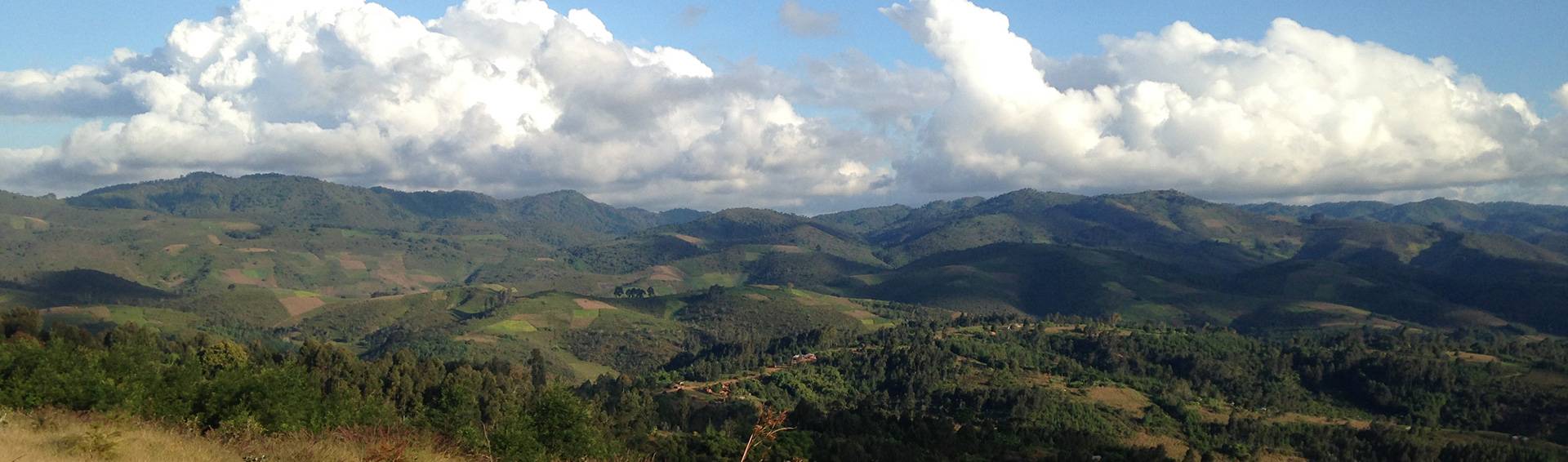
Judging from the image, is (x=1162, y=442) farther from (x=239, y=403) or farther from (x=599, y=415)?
(x=239, y=403)

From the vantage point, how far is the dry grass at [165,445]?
3086 centimetres

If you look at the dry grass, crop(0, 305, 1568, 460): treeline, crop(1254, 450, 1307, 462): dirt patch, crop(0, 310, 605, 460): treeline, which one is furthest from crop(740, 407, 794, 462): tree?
crop(1254, 450, 1307, 462): dirt patch

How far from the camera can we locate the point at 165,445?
112 feet

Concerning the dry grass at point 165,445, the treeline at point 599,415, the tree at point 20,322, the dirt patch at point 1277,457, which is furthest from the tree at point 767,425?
the dirt patch at point 1277,457

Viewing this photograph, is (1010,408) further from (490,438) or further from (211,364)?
(490,438)

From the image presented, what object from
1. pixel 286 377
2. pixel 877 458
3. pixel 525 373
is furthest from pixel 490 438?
pixel 525 373

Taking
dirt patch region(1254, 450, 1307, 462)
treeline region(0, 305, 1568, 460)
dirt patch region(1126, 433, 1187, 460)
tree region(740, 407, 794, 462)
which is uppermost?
tree region(740, 407, 794, 462)

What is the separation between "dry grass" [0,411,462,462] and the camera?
30859 millimetres

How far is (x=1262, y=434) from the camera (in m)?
178

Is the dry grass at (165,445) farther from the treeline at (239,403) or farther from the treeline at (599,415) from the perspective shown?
the treeline at (599,415)

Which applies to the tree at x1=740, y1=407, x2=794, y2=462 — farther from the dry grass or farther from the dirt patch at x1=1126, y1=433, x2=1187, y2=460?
the dirt patch at x1=1126, y1=433, x2=1187, y2=460

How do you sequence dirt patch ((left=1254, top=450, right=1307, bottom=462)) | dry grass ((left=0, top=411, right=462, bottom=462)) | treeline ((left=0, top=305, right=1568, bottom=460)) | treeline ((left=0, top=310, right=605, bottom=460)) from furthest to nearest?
dirt patch ((left=1254, top=450, right=1307, bottom=462))
treeline ((left=0, top=305, right=1568, bottom=460))
treeline ((left=0, top=310, right=605, bottom=460))
dry grass ((left=0, top=411, right=462, bottom=462))

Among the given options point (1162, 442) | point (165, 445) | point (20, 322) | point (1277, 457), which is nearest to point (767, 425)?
point (165, 445)

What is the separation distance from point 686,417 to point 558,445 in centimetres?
10774
